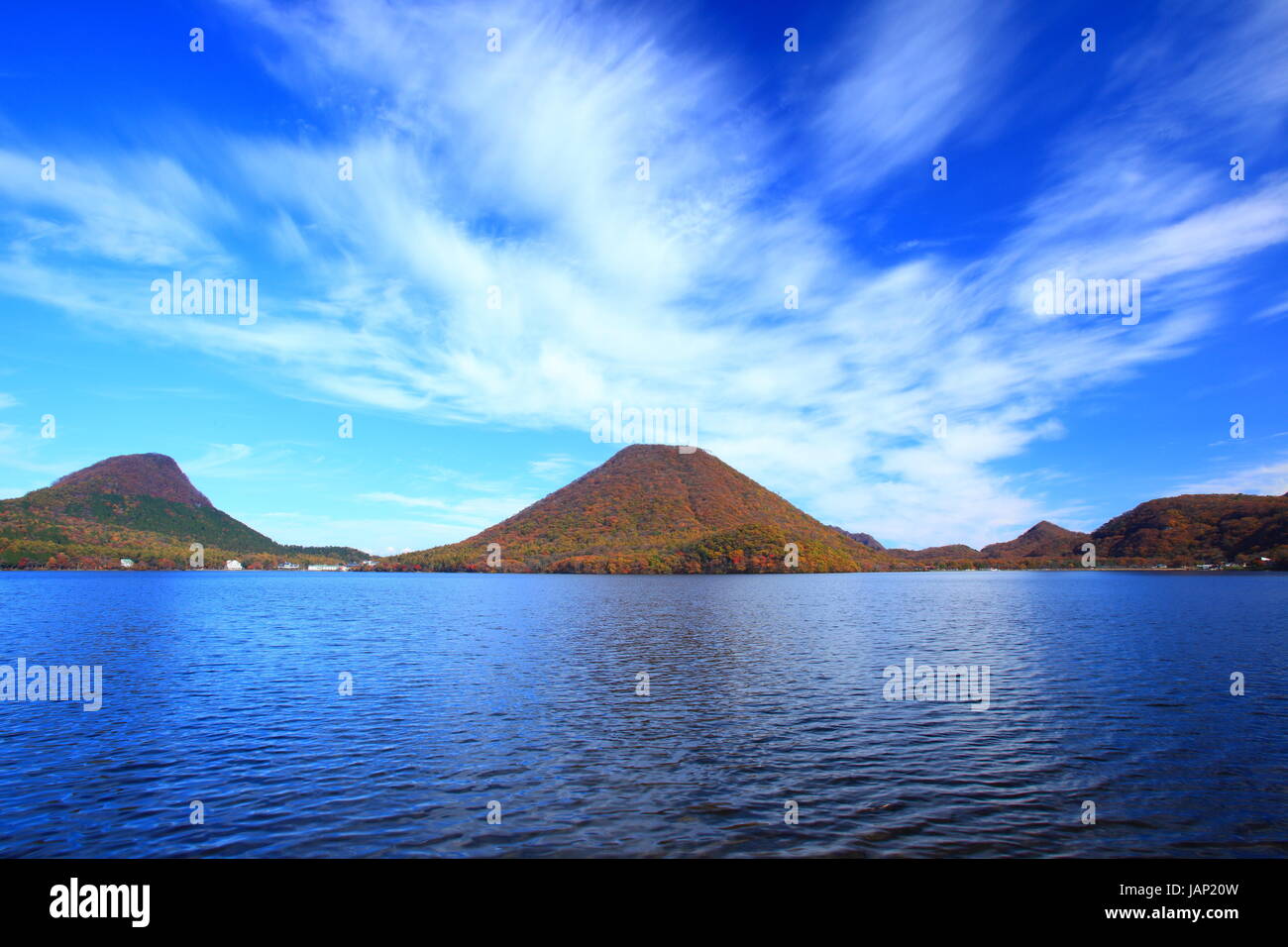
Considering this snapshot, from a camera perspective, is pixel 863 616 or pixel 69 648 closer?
pixel 69 648

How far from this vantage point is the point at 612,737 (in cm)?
2939

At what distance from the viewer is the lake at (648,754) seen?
18.5m

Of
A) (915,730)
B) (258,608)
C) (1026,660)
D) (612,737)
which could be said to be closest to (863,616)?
(1026,660)

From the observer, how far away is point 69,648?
193 ft

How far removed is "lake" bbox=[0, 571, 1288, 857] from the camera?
60.7ft

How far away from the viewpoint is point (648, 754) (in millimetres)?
26875
